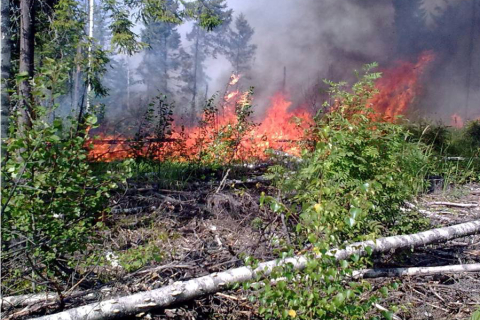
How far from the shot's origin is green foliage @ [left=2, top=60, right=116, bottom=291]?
238 centimetres

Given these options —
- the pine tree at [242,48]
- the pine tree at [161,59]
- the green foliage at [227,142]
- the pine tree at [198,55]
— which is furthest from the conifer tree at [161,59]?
the green foliage at [227,142]

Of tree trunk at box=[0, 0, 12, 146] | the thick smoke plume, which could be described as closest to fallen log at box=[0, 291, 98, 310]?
tree trunk at box=[0, 0, 12, 146]

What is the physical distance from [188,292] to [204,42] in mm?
18670

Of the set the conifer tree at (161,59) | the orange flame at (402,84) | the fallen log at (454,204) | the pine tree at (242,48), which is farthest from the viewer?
the conifer tree at (161,59)

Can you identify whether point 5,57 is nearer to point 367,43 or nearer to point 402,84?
point 402,84

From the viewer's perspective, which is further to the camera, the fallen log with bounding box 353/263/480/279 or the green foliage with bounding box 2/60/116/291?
the fallen log with bounding box 353/263/480/279

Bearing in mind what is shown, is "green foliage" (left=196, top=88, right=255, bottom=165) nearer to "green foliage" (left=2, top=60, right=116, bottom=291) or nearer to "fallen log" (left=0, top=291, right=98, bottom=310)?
"green foliage" (left=2, top=60, right=116, bottom=291)

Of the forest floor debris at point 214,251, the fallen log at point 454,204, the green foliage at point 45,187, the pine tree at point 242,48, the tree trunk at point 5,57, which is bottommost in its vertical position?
the forest floor debris at point 214,251

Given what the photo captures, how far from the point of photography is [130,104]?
67.8ft

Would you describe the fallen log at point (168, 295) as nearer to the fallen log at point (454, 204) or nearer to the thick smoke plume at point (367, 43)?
the fallen log at point (454, 204)

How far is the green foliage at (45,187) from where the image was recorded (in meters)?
2.38

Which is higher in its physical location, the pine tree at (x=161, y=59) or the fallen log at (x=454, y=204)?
the pine tree at (x=161, y=59)

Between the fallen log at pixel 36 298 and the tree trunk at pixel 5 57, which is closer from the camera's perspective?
the fallen log at pixel 36 298

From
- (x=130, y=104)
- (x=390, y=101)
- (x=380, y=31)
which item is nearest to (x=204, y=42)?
(x=130, y=104)
